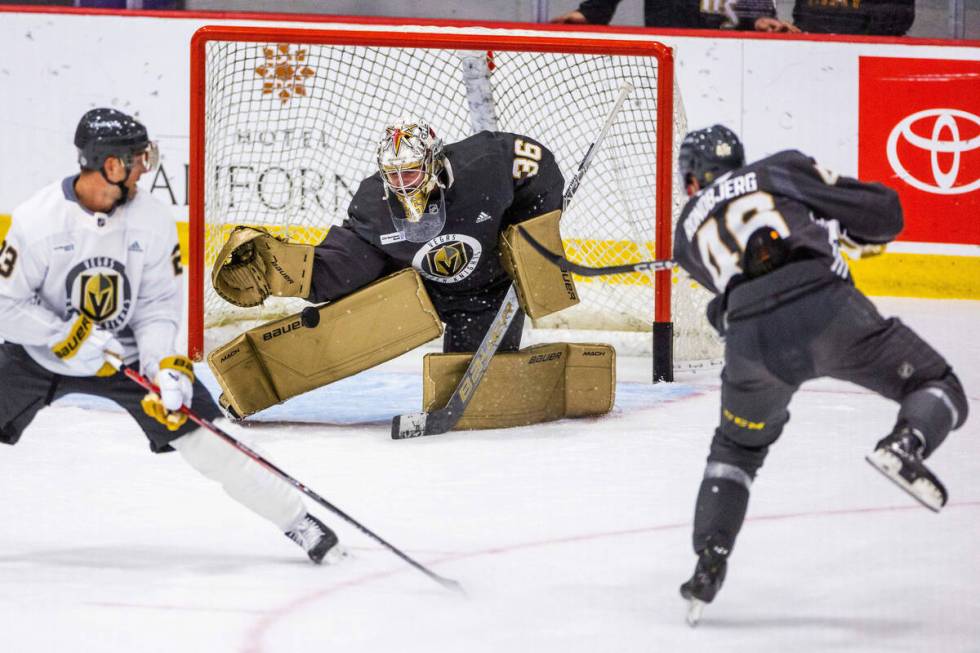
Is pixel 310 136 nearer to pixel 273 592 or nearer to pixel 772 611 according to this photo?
pixel 273 592

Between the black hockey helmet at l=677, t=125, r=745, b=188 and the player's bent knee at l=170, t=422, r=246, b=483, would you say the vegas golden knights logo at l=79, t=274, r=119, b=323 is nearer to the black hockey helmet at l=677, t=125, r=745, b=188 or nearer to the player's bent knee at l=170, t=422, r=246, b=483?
the player's bent knee at l=170, t=422, r=246, b=483

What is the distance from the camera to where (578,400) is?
14.3 feet

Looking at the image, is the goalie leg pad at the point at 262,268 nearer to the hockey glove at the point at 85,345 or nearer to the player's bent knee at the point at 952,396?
the hockey glove at the point at 85,345

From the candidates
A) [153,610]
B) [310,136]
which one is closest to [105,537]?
[153,610]

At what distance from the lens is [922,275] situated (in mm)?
6238

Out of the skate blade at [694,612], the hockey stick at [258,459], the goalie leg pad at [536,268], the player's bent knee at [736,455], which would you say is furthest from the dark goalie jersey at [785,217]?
the goalie leg pad at [536,268]

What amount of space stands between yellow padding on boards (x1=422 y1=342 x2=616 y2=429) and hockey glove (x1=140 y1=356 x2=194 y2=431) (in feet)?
4.87

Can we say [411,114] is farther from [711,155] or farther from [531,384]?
[711,155]

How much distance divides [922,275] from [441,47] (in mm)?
2624

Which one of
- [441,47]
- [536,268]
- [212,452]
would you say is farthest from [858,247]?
[441,47]

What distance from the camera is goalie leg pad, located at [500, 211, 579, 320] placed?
164 inches

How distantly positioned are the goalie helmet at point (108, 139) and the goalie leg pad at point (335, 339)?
154 cm

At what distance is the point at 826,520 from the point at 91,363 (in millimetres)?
1662

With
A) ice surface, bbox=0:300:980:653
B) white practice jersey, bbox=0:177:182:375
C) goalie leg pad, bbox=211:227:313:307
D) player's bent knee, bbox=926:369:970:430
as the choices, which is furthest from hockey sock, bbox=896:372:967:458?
goalie leg pad, bbox=211:227:313:307
